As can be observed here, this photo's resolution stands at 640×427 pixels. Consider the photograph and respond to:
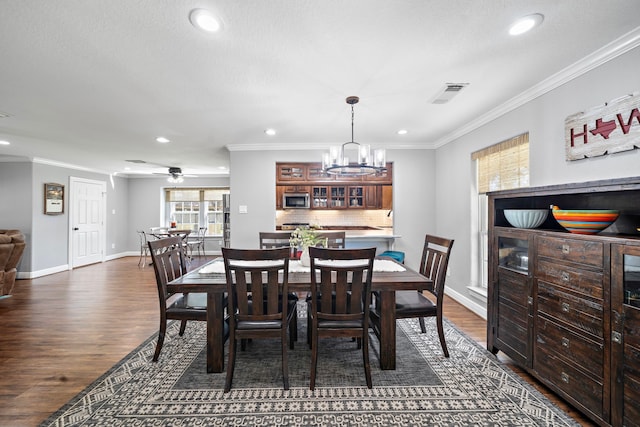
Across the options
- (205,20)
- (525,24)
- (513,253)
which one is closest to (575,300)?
(513,253)

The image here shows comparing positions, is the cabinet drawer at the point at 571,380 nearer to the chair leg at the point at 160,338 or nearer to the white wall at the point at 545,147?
the white wall at the point at 545,147

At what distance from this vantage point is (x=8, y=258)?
4336 mm

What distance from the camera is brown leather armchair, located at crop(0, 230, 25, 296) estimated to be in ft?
13.9

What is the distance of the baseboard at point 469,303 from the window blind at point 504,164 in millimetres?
1437

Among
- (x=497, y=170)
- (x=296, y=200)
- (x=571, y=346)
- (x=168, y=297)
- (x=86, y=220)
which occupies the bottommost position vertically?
(x=571, y=346)

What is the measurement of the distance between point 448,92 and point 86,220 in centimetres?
825

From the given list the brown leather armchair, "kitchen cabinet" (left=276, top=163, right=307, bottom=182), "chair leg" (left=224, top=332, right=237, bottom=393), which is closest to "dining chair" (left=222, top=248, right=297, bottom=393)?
"chair leg" (left=224, top=332, right=237, bottom=393)

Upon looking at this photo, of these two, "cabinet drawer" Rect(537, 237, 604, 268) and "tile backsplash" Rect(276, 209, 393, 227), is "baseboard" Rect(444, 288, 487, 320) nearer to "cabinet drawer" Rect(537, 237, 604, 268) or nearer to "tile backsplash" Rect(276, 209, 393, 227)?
"cabinet drawer" Rect(537, 237, 604, 268)

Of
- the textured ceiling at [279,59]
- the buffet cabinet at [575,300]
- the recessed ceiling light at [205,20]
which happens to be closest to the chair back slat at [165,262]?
the textured ceiling at [279,59]

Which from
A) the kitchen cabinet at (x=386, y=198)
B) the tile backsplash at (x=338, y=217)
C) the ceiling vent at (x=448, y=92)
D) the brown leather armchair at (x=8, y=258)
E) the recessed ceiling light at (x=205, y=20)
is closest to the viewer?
the recessed ceiling light at (x=205, y=20)

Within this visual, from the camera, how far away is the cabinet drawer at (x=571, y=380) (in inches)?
65.7

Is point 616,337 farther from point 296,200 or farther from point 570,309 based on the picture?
point 296,200

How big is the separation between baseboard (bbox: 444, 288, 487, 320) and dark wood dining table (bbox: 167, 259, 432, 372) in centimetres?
178

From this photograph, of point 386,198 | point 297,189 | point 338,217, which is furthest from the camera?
point 338,217
